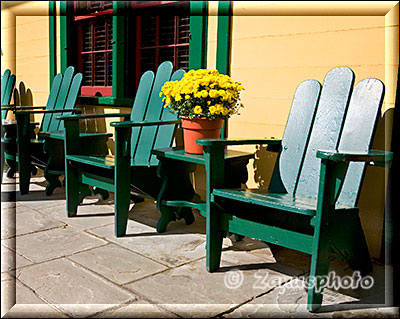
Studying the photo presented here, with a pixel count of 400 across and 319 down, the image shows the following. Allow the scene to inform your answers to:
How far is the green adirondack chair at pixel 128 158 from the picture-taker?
117 inches

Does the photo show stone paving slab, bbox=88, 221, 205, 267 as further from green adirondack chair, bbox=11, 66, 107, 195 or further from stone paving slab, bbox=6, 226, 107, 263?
green adirondack chair, bbox=11, 66, 107, 195

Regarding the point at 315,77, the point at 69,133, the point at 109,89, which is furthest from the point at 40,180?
the point at 315,77

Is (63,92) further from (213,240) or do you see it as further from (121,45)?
(213,240)

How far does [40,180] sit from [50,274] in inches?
101

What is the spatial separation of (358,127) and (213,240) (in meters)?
0.94

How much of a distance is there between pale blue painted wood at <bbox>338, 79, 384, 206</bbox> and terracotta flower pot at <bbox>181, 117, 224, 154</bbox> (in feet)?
2.67

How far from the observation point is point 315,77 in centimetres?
286

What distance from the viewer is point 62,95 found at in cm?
461

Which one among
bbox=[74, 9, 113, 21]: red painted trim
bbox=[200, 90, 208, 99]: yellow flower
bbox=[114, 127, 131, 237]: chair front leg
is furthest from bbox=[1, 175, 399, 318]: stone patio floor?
bbox=[74, 9, 113, 21]: red painted trim

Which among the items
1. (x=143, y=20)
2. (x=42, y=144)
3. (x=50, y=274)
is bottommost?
(x=50, y=274)

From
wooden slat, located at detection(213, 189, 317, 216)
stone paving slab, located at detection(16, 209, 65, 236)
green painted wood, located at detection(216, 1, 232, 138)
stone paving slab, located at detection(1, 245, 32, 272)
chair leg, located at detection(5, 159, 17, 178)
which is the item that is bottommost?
stone paving slab, located at detection(1, 245, 32, 272)

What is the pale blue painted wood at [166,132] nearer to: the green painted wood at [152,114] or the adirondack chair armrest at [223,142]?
the green painted wood at [152,114]

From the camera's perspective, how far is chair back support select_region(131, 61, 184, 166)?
130 inches

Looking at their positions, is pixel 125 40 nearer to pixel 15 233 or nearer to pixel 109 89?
pixel 109 89
